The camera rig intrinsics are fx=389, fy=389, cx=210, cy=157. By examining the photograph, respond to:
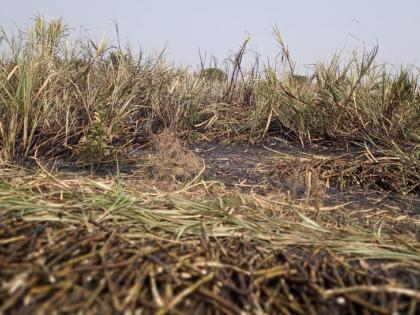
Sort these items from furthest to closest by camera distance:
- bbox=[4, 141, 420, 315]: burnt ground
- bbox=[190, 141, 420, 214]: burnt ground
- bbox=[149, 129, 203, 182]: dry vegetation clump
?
bbox=[149, 129, 203, 182]: dry vegetation clump → bbox=[190, 141, 420, 214]: burnt ground → bbox=[4, 141, 420, 315]: burnt ground

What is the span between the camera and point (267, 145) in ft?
10.8

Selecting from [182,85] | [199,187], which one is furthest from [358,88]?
[199,187]

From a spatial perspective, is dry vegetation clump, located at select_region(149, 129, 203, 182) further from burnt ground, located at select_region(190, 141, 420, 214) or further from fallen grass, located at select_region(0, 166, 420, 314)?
fallen grass, located at select_region(0, 166, 420, 314)

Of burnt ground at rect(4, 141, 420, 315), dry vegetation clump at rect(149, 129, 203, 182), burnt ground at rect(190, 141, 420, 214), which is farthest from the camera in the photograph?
dry vegetation clump at rect(149, 129, 203, 182)

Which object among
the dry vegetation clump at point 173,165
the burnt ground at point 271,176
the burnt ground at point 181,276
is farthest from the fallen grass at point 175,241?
the dry vegetation clump at point 173,165

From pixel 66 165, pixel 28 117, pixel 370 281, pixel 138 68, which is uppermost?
pixel 138 68

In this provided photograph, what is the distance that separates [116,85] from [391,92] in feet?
6.90

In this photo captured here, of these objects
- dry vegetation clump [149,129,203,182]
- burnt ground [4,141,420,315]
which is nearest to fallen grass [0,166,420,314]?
burnt ground [4,141,420,315]

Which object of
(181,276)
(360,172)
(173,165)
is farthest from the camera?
(360,172)

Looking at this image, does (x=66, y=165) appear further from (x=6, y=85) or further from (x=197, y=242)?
(x=197, y=242)

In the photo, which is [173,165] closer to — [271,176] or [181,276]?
[271,176]

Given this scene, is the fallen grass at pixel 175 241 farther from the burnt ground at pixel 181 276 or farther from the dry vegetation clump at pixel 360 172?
the dry vegetation clump at pixel 360 172

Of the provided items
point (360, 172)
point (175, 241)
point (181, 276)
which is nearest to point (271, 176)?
point (360, 172)

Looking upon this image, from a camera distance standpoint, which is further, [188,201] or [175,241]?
[188,201]
